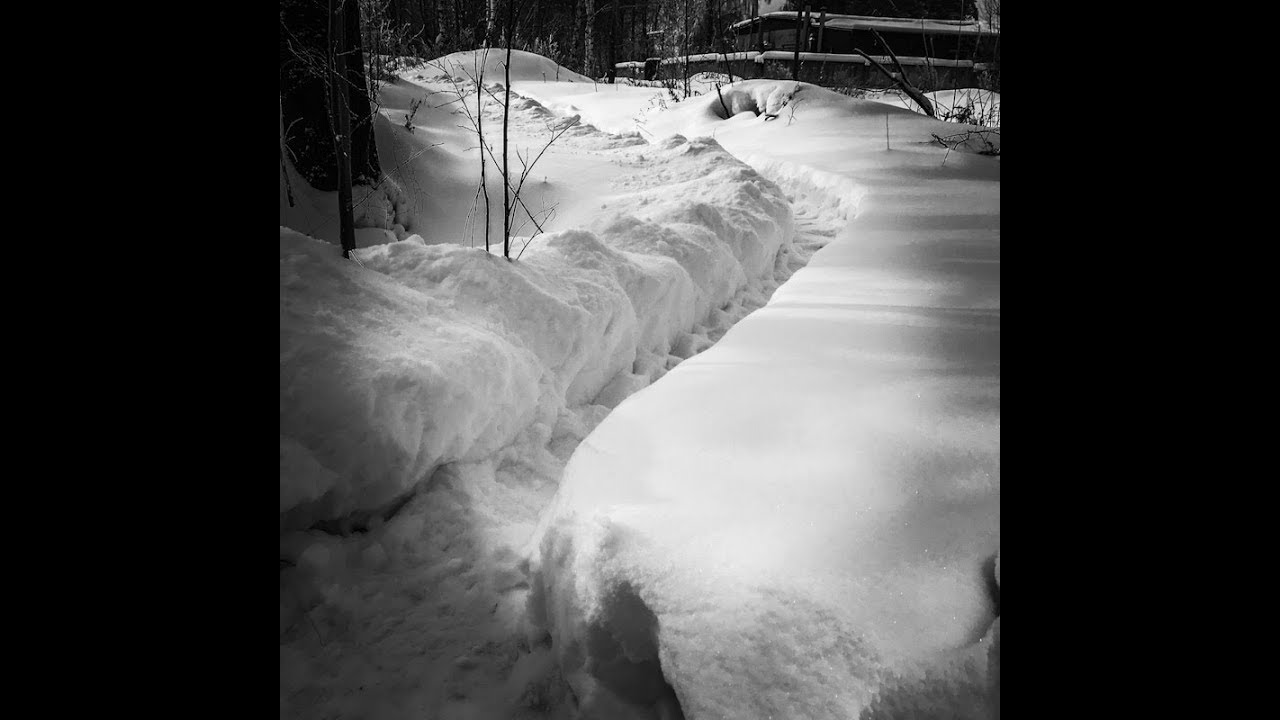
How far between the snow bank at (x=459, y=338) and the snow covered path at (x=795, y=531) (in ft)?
1.73

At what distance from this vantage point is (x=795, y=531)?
1247 millimetres

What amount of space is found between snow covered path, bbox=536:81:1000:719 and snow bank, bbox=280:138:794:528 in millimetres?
529

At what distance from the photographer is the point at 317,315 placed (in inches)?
76.7

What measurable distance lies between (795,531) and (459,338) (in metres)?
1.30

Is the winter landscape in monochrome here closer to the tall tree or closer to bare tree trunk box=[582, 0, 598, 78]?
the tall tree

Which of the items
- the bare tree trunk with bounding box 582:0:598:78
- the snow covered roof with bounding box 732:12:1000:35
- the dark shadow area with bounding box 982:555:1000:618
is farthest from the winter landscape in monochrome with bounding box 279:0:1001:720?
the bare tree trunk with bounding box 582:0:598:78

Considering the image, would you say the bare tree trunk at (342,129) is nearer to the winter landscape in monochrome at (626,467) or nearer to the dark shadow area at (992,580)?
the winter landscape in monochrome at (626,467)

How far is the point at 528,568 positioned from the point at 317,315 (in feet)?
3.02

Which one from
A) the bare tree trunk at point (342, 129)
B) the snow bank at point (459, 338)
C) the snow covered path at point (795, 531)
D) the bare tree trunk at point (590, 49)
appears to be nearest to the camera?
the snow covered path at point (795, 531)

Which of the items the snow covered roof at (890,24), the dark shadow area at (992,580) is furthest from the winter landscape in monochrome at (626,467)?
the snow covered roof at (890,24)

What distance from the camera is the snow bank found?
70.3 inches

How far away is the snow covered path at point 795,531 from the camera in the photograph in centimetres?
108

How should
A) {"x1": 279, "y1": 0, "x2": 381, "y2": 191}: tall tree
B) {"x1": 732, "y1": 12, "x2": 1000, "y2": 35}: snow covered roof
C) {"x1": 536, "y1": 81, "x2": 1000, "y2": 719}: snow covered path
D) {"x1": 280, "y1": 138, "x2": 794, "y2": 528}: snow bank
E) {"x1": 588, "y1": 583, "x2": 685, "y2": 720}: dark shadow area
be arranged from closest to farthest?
{"x1": 536, "y1": 81, "x2": 1000, "y2": 719}: snow covered path
{"x1": 588, "y1": 583, "x2": 685, "y2": 720}: dark shadow area
{"x1": 280, "y1": 138, "x2": 794, "y2": 528}: snow bank
{"x1": 279, "y1": 0, "x2": 381, "y2": 191}: tall tree
{"x1": 732, "y1": 12, "x2": 1000, "y2": 35}: snow covered roof
